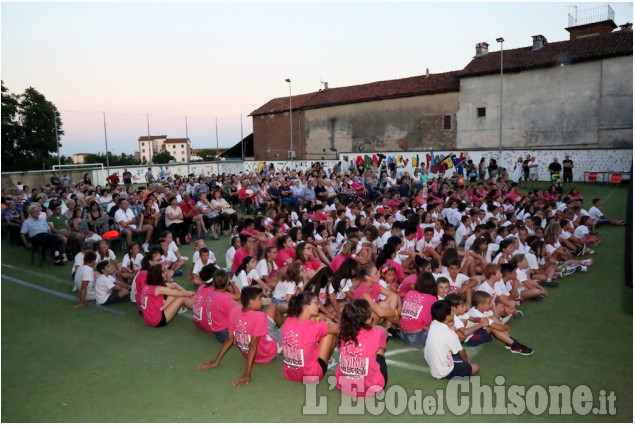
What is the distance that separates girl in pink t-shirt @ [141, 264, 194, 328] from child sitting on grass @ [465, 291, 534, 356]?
4267mm

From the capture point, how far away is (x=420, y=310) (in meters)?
6.36

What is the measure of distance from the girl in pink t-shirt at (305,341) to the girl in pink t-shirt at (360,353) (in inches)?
13.1

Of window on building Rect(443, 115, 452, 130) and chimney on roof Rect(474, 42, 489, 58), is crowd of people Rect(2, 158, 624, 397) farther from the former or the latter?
chimney on roof Rect(474, 42, 489, 58)

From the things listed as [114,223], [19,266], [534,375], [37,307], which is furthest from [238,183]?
[534,375]

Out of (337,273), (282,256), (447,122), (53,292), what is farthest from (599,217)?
(447,122)

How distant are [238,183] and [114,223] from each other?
7.74m

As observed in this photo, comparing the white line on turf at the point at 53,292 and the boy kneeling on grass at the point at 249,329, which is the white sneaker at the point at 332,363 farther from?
the white line on turf at the point at 53,292

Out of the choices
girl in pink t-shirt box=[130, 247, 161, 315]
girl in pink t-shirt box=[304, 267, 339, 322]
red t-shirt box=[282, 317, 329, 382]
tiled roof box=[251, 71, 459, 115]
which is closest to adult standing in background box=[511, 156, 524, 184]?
tiled roof box=[251, 71, 459, 115]

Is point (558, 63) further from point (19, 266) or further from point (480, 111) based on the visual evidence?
point (19, 266)

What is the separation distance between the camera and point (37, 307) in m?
8.64

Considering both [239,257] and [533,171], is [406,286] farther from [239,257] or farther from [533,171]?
[533,171]

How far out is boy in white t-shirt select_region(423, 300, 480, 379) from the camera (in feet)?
17.4

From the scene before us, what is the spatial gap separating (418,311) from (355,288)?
1.12 metres

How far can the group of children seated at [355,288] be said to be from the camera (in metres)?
5.30
